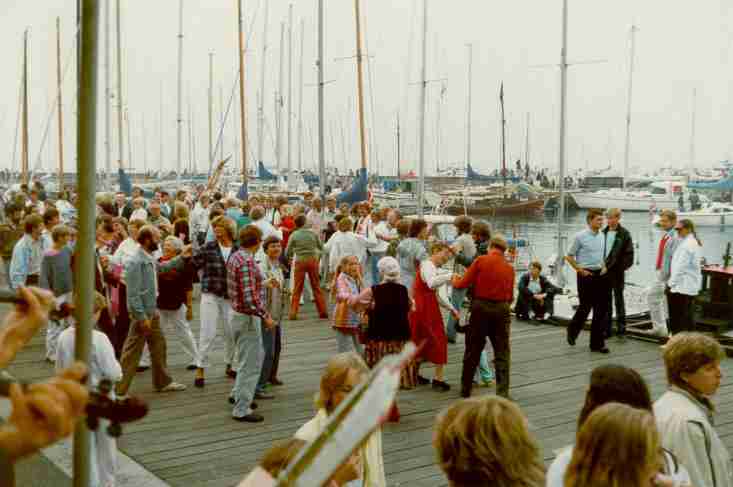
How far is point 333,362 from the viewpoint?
4.39m

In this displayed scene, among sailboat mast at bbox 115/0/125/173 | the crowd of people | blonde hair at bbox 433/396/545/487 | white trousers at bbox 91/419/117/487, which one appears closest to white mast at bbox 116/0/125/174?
sailboat mast at bbox 115/0/125/173

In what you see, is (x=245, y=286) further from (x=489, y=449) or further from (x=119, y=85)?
(x=119, y=85)

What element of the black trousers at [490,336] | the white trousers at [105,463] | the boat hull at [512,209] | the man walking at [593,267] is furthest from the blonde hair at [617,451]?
the boat hull at [512,209]

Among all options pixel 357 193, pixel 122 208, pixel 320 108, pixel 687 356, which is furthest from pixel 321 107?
pixel 687 356

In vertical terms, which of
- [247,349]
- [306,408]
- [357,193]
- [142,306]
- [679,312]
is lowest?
[306,408]

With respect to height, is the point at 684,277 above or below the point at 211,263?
below

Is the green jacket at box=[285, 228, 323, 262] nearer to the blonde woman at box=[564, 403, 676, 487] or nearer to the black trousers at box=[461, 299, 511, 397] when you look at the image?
the black trousers at box=[461, 299, 511, 397]

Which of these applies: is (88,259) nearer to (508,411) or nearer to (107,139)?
(508,411)

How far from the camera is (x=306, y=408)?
319 inches

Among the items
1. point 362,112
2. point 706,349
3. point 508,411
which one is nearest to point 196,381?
point 706,349

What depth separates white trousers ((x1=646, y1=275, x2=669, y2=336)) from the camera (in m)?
11.3

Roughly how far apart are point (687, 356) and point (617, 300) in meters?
7.75

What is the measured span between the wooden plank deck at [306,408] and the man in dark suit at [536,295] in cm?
109

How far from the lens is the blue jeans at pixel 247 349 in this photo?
7.45 metres
